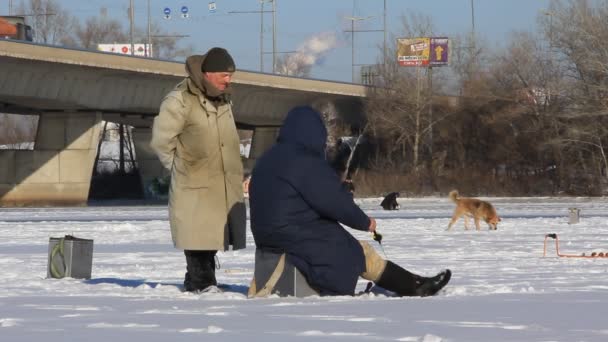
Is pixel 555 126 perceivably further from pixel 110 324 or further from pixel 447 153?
pixel 110 324

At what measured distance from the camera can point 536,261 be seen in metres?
15.6

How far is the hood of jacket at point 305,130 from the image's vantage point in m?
10.2

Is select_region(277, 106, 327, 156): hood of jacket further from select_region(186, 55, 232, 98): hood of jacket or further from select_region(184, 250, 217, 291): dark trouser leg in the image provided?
select_region(184, 250, 217, 291): dark trouser leg

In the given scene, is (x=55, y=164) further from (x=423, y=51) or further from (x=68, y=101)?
(x=423, y=51)

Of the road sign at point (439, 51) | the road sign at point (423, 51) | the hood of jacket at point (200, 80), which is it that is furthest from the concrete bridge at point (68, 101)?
the hood of jacket at point (200, 80)

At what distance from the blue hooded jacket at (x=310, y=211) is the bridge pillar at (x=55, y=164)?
145ft

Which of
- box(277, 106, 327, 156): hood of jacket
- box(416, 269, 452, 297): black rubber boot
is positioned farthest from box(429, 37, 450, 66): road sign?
box(277, 106, 327, 156): hood of jacket

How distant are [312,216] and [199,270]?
1.50 metres

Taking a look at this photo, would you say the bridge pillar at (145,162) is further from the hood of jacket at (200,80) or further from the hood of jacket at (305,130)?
the hood of jacket at (305,130)

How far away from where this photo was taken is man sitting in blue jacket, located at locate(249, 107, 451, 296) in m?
10.1

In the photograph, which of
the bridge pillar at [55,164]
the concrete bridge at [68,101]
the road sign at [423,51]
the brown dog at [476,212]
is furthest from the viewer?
the road sign at [423,51]

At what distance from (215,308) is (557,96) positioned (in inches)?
2285

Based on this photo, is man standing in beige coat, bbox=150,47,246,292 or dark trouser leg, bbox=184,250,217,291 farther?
dark trouser leg, bbox=184,250,217,291

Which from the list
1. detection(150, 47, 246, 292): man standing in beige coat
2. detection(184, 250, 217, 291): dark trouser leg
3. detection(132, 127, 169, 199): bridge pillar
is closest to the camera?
detection(150, 47, 246, 292): man standing in beige coat
